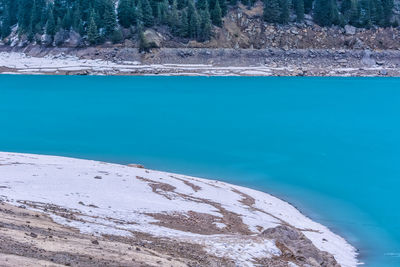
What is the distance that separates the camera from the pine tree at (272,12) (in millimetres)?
106812

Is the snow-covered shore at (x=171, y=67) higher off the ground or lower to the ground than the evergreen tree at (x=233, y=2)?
lower

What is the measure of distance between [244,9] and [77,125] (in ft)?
221

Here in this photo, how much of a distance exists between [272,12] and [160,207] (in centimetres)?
8955

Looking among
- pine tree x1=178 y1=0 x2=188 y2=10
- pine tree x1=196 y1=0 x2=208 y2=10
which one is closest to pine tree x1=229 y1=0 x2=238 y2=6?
pine tree x1=196 y1=0 x2=208 y2=10

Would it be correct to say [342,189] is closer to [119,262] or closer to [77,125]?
[119,262]

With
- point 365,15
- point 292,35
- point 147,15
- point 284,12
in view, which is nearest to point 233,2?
point 284,12

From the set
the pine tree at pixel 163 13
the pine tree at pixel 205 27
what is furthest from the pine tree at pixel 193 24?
the pine tree at pixel 163 13

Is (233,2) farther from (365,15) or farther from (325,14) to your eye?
(365,15)

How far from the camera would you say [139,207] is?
22.1 meters

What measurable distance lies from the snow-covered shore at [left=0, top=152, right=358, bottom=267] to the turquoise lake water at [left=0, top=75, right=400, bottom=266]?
2101 millimetres

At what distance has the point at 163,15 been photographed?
10331 cm

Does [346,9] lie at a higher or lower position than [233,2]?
lower

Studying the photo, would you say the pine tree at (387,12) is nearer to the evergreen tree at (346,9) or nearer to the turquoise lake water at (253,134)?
the evergreen tree at (346,9)

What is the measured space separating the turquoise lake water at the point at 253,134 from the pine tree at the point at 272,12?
28.3m
